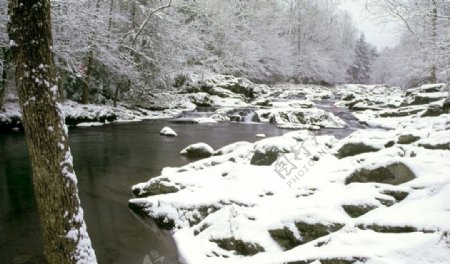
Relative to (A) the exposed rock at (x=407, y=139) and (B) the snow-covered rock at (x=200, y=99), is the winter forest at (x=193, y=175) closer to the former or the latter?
(A) the exposed rock at (x=407, y=139)

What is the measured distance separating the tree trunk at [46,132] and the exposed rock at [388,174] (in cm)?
448

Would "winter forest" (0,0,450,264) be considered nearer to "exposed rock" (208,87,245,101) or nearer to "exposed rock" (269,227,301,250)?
"exposed rock" (269,227,301,250)

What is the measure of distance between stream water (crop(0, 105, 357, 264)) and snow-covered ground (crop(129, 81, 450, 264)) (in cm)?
52

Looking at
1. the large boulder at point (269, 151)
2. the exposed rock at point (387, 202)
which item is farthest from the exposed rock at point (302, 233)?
the large boulder at point (269, 151)

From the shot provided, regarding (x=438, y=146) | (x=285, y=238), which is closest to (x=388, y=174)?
(x=285, y=238)

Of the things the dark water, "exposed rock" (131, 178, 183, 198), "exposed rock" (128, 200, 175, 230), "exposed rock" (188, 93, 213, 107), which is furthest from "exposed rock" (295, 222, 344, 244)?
"exposed rock" (188, 93, 213, 107)

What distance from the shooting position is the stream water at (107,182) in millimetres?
5258

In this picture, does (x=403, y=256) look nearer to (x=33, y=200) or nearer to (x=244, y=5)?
(x=33, y=200)

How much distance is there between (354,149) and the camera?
8.06 metres

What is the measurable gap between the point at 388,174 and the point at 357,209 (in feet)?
3.49

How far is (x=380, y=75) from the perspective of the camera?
7006 centimetres

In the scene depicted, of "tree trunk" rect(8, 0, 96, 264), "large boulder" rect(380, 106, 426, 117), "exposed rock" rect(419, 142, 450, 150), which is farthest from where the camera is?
"large boulder" rect(380, 106, 426, 117)

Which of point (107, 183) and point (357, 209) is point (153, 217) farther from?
point (357, 209)

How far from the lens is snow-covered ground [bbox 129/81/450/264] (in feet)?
12.8
